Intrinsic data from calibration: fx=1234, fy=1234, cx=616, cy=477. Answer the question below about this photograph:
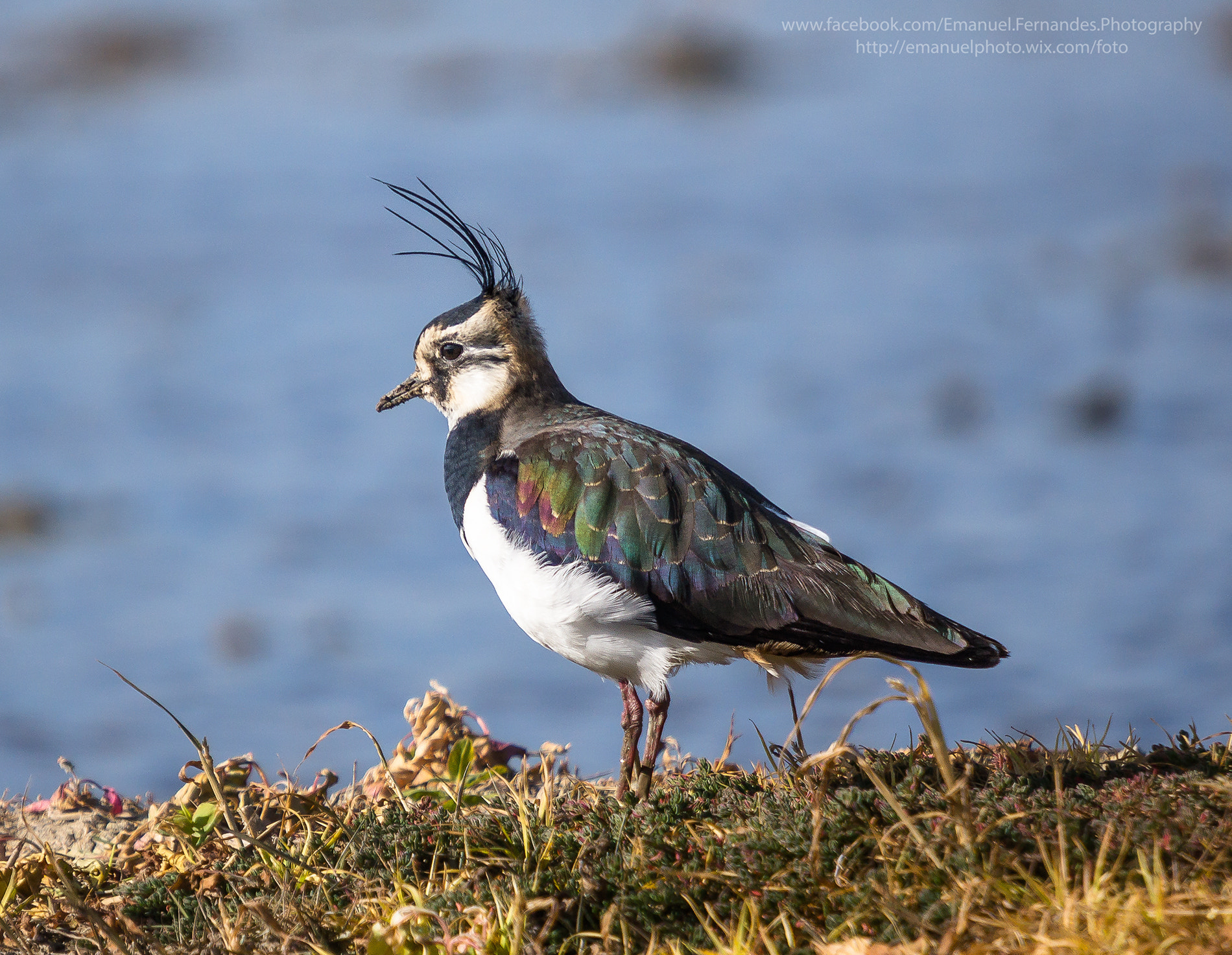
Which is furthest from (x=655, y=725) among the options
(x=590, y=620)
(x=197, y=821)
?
(x=197, y=821)

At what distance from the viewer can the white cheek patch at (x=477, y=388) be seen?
511 cm

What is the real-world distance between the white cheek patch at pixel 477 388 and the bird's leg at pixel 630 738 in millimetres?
1341

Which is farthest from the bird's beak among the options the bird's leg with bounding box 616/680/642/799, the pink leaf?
the pink leaf

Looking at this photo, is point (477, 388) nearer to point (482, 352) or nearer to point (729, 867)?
point (482, 352)

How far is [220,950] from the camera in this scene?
332 cm

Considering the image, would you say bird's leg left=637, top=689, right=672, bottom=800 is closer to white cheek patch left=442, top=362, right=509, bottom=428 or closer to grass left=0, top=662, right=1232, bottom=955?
grass left=0, top=662, right=1232, bottom=955

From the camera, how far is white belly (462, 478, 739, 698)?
4.21 metres

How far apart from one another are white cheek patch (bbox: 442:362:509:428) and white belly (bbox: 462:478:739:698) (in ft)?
2.73

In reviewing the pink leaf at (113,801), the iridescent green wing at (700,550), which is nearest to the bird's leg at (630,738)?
the iridescent green wing at (700,550)

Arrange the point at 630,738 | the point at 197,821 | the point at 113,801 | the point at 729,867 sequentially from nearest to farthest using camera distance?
A: the point at 729,867
the point at 197,821
the point at 630,738
the point at 113,801

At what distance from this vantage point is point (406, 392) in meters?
5.43

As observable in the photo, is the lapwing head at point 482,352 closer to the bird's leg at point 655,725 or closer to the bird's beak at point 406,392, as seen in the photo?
the bird's beak at point 406,392

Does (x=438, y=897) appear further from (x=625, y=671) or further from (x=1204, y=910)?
(x=1204, y=910)

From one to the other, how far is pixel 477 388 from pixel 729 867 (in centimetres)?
255
